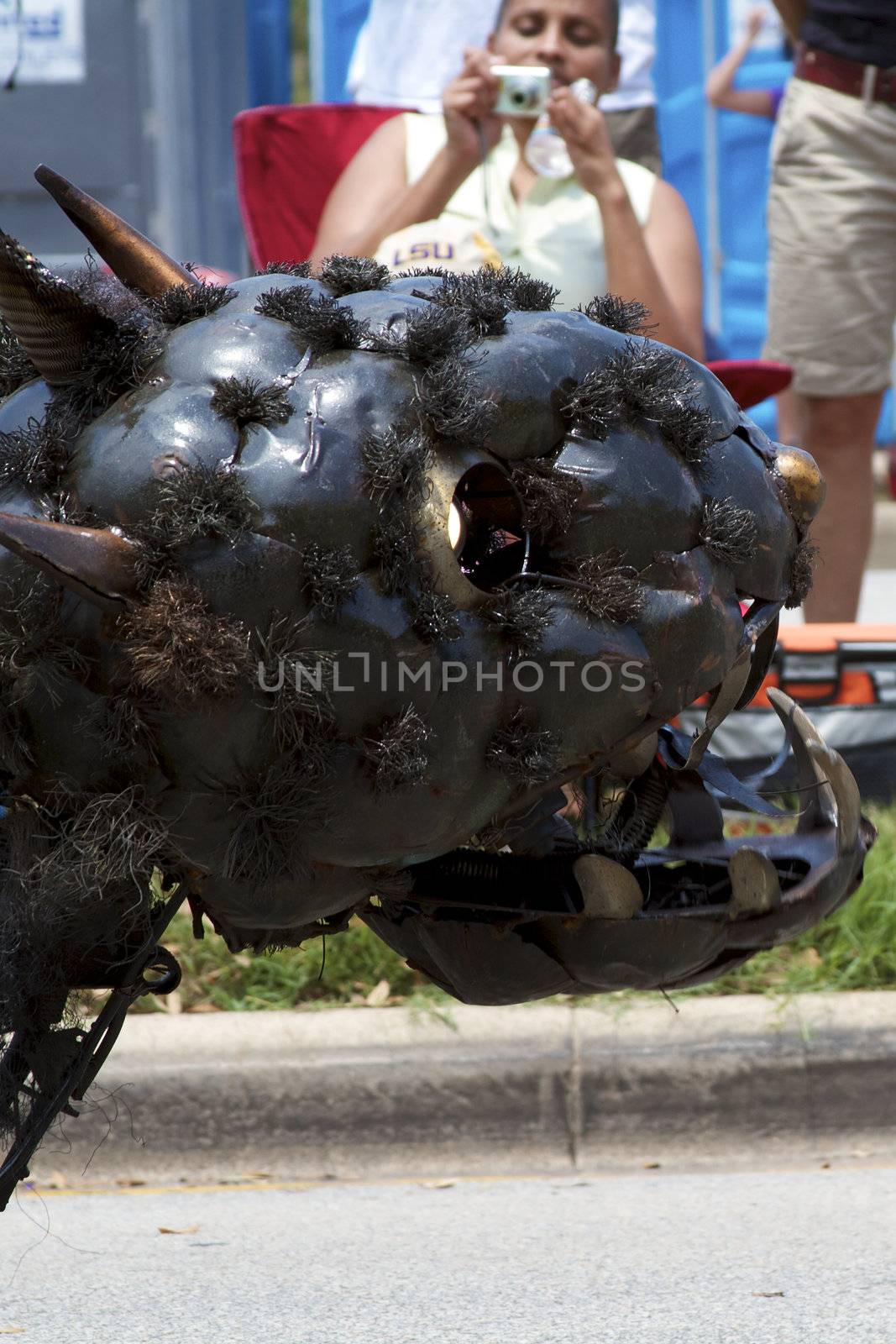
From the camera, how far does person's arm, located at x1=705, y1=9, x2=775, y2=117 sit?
29.0ft

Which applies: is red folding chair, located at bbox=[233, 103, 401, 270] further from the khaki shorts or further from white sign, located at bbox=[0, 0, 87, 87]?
white sign, located at bbox=[0, 0, 87, 87]

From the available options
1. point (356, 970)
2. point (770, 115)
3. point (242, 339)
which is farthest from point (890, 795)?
point (770, 115)

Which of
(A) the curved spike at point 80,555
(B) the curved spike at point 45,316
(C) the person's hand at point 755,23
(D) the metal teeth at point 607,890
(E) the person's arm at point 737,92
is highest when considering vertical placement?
(B) the curved spike at point 45,316

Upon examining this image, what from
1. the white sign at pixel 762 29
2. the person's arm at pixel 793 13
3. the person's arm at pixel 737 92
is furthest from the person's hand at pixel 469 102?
the white sign at pixel 762 29

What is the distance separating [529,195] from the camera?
4.88 meters

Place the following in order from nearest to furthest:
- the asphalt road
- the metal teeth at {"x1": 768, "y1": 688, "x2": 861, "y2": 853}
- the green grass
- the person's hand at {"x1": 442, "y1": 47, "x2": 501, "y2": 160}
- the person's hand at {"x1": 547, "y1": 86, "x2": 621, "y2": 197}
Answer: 1. the metal teeth at {"x1": 768, "y1": 688, "x2": 861, "y2": 853}
2. the asphalt road
3. the green grass
4. the person's hand at {"x1": 547, "y1": 86, "x2": 621, "y2": 197}
5. the person's hand at {"x1": 442, "y1": 47, "x2": 501, "y2": 160}

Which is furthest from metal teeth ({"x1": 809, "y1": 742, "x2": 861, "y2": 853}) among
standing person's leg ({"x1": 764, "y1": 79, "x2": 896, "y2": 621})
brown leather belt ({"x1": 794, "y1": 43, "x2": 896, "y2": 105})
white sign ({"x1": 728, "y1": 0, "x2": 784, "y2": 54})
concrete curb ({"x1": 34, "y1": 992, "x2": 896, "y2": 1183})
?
white sign ({"x1": 728, "y1": 0, "x2": 784, "y2": 54})

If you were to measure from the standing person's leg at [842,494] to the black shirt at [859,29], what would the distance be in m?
1.01

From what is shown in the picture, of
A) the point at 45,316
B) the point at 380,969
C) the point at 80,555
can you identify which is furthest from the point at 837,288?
the point at 80,555

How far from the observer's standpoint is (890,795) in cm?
473

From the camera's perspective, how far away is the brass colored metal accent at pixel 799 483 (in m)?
1.80

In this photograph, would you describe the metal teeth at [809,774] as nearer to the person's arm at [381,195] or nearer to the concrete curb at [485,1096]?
the concrete curb at [485,1096]

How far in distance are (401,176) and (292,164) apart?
2.25ft

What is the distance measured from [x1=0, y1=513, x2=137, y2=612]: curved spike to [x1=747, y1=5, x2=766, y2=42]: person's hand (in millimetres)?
8073
